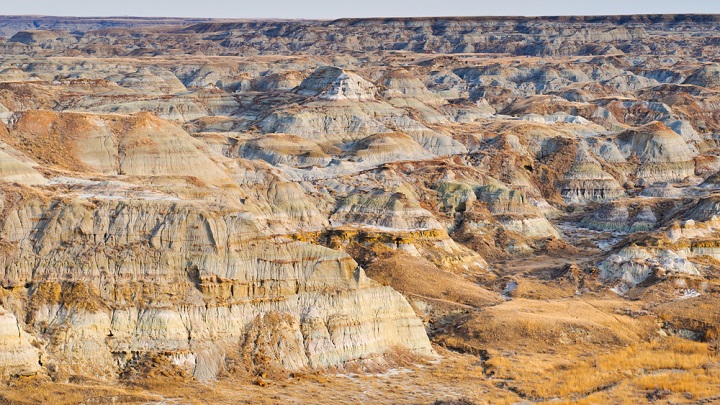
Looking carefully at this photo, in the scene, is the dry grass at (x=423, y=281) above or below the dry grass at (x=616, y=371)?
above

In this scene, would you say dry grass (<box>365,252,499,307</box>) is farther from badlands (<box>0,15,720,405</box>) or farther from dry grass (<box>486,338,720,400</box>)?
dry grass (<box>486,338,720,400</box>)

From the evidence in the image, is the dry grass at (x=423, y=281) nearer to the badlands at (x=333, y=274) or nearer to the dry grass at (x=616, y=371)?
the badlands at (x=333, y=274)

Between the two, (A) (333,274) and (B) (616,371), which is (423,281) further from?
(A) (333,274)

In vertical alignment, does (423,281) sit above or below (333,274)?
above

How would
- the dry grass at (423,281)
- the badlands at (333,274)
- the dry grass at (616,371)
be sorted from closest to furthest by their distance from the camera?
the badlands at (333,274), the dry grass at (616,371), the dry grass at (423,281)

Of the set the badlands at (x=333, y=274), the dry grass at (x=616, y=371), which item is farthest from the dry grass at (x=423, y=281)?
the dry grass at (x=616, y=371)

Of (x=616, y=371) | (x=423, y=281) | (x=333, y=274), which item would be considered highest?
(x=423, y=281)

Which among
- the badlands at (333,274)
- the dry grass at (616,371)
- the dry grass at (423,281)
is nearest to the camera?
the badlands at (333,274)

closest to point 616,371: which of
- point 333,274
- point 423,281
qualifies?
point 333,274

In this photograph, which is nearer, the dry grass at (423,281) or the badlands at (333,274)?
the badlands at (333,274)

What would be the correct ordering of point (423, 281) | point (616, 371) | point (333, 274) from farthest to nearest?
point (423, 281) < point (616, 371) < point (333, 274)

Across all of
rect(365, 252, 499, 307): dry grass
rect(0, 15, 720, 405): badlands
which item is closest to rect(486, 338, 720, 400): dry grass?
rect(0, 15, 720, 405): badlands

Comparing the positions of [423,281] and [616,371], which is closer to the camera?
[616,371]
